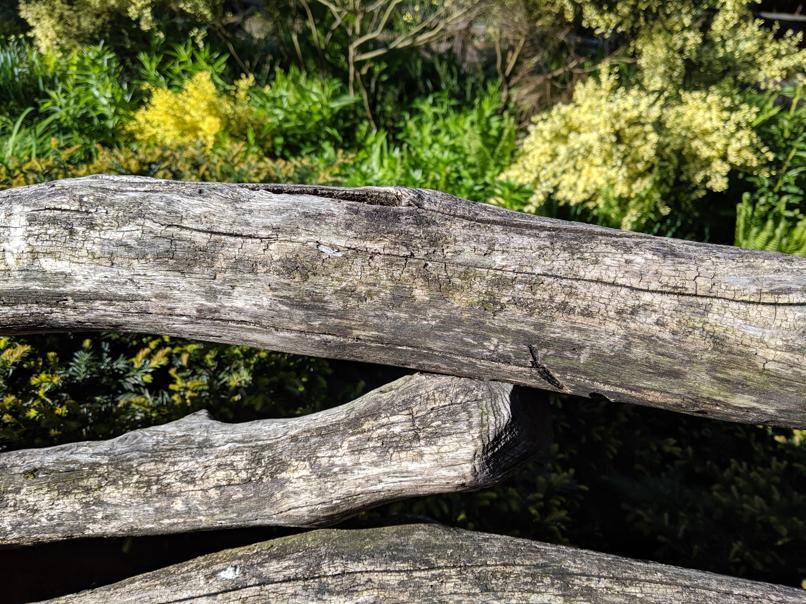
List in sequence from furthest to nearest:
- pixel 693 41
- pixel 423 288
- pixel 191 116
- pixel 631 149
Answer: pixel 191 116, pixel 693 41, pixel 631 149, pixel 423 288

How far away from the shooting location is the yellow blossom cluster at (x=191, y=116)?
5102 mm

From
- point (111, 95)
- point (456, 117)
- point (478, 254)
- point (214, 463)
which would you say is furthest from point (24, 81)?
point (478, 254)

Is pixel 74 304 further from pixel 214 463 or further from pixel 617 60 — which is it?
pixel 617 60

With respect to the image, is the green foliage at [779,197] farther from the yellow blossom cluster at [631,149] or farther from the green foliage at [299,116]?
the green foliage at [299,116]

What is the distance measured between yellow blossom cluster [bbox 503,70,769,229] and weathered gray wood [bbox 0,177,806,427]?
2759mm

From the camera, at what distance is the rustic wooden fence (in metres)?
1.71

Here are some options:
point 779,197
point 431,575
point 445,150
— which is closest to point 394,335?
point 431,575

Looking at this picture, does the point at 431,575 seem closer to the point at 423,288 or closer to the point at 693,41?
the point at 423,288

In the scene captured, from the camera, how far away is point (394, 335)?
5.97ft

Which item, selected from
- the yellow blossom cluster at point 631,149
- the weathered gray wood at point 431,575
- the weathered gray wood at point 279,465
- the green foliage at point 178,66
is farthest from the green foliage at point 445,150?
the weathered gray wood at point 431,575

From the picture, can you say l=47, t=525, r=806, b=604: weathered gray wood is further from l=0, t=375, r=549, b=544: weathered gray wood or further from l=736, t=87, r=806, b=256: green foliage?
l=736, t=87, r=806, b=256: green foliage

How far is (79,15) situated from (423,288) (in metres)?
5.15

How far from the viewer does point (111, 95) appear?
220 inches

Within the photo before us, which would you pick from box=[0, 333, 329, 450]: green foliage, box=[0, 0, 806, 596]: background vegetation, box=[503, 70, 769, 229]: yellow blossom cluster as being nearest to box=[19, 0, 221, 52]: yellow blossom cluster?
box=[0, 0, 806, 596]: background vegetation
